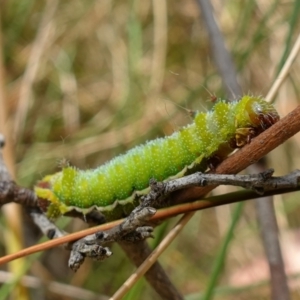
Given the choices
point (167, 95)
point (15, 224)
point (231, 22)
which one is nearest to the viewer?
point (15, 224)

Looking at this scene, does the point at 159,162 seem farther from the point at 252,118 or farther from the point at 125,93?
the point at 125,93

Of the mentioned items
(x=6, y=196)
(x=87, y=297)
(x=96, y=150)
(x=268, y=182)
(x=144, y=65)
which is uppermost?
(x=144, y=65)

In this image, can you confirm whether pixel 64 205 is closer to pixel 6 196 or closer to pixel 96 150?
pixel 6 196

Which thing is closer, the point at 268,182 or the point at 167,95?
the point at 268,182

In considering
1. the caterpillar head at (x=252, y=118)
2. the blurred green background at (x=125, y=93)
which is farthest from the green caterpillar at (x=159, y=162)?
the blurred green background at (x=125, y=93)

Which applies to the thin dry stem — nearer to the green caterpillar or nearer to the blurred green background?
the green caterpillar

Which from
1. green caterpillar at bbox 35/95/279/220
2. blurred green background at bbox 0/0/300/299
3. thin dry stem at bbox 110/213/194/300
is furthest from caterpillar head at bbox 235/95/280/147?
blurred green background at bbox 0/0/300/299

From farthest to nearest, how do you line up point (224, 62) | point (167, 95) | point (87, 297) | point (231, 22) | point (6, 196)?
point (167, 95) → point (231, 22) → point (87, 297) → point (224, 62) → point (6, 196)

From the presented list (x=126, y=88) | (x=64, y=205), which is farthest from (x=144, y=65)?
(x=64, y=205)

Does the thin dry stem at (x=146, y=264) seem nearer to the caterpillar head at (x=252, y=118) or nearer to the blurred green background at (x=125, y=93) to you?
the caterpillar head at (x=252, y=118)
